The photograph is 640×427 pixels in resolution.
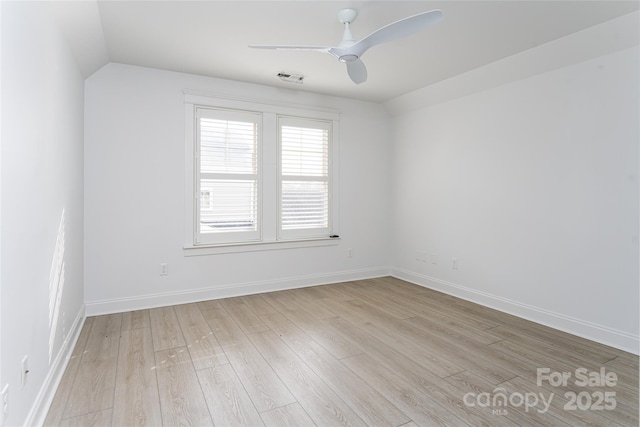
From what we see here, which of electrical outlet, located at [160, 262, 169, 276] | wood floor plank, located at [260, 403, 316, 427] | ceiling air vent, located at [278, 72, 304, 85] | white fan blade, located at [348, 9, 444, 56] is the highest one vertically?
ceiling air vent, located at [278, 72, 304, 85]

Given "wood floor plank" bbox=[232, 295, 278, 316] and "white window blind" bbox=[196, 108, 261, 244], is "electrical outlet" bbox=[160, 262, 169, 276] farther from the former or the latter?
"wood floor plank" bbox=[232, 295, 278, 316]

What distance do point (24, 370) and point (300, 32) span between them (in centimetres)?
283

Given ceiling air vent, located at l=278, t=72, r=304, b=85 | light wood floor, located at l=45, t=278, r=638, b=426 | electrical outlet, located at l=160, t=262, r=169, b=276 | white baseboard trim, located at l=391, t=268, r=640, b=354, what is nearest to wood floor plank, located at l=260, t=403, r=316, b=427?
light wood floor, located at l=45, t=278, r=638, b=426

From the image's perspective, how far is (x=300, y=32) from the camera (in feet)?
9.22

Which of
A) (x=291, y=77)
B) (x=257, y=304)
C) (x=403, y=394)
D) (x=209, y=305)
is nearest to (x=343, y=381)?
(x=403, y=394)

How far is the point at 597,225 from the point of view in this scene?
9.49ft

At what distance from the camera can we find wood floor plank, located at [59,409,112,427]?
70.4 inches

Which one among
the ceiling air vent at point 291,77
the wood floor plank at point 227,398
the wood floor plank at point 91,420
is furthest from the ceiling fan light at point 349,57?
the wood floor plank at point 91,420

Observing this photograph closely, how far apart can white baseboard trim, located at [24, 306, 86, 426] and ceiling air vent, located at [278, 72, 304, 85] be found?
3.15m

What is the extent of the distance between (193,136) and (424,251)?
329cm

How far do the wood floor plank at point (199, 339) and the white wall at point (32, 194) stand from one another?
0.85 meters

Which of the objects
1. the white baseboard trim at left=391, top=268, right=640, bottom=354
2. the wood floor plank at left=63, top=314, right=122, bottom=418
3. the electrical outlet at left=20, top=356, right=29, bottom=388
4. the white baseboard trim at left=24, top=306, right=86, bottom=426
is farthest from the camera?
the white baseboard trim at left=391, top=268, right=640, bottom=354

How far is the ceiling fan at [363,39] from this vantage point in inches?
75.0

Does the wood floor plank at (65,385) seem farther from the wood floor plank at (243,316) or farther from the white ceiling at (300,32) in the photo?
the white ceiling at (300,32)
